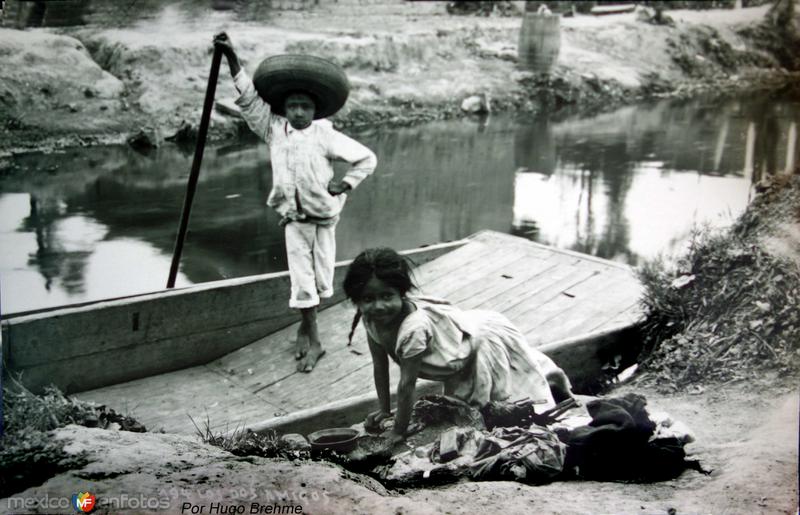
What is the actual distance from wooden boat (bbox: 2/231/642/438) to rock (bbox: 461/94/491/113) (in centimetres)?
210

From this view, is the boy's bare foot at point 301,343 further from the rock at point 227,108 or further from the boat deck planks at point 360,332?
the rock at point 227,108

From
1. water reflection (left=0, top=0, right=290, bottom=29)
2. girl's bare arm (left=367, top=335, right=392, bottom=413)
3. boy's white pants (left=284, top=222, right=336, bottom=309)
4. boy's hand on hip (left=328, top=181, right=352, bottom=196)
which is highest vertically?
water reflection (left=0, top=0, right=290, bottom=29)

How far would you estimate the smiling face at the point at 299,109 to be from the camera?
3531 mm

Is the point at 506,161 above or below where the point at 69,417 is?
above

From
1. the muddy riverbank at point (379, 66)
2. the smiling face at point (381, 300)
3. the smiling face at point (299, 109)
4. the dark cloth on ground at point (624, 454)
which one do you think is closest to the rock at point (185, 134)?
the muddy riverbank at point (379, 66)

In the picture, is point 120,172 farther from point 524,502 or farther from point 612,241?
point 612,241

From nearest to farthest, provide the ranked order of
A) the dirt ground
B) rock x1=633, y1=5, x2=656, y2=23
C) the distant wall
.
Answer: the dirt ground → the distant wall → rock x1=633, y1=5, x2=656, y2=23

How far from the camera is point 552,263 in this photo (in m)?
4.71

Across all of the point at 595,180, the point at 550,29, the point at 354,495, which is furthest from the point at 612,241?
the point at 354,495

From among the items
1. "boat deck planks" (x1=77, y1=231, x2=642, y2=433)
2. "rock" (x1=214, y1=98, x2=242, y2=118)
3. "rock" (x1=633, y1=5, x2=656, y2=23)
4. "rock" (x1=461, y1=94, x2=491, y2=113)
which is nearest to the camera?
"boat deck planks" (x1=77, y1=231, x2=642, y2=433)

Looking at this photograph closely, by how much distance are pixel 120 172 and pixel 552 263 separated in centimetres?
249

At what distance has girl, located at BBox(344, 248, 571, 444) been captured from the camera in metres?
2.92

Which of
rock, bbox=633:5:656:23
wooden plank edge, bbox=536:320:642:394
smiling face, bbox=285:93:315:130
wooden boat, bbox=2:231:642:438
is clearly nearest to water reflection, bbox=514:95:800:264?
rock, bbox=633:5:656:23

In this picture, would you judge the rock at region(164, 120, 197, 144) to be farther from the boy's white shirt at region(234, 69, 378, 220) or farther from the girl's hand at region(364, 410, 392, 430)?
the girl's hand at region(364, 410, 392, 430)
